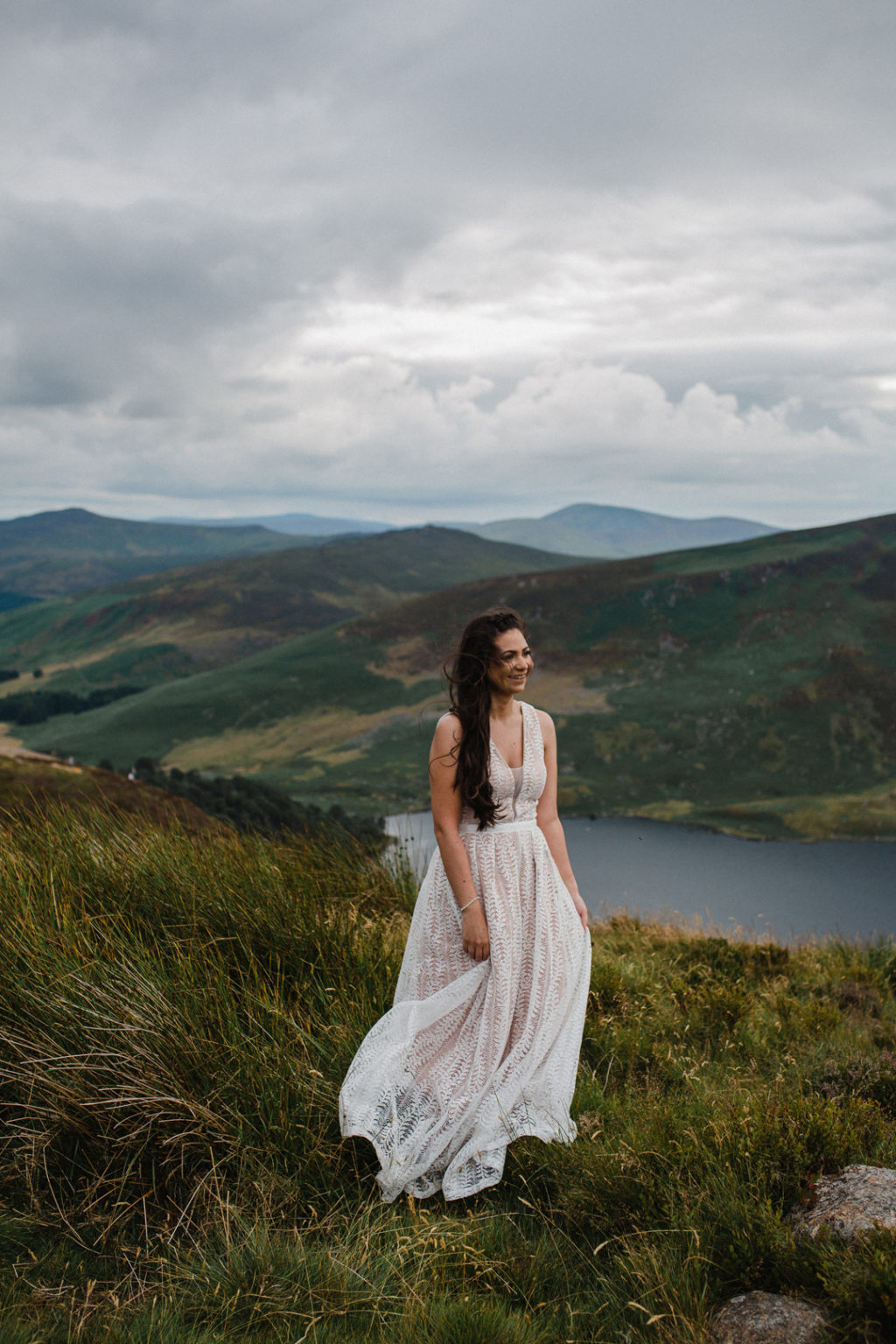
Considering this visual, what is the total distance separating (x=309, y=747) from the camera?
77250 millimetres

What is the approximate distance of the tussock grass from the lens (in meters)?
2.85

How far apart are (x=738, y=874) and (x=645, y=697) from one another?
28.4m

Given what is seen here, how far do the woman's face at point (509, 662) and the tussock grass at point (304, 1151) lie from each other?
2029mm

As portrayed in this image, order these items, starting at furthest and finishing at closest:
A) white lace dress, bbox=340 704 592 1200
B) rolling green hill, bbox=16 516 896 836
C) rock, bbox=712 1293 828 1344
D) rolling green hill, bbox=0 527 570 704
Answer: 1. rolling green hill, bbox=0 527 570 704
2. rolling green hill, bbox=16 516 896 836
3. white lace dress, bbox=340 704 592 1200
4. rock, bbox=712 1293 828 1344

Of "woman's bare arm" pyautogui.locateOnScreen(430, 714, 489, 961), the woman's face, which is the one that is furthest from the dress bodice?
the woman's face

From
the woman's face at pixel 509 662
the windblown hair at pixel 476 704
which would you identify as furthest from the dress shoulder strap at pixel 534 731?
the windblown hair at pixel 476 704

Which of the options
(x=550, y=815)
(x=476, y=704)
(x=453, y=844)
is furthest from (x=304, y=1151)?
(x=476, y=704)

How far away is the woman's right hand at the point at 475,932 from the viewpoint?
13.2ft

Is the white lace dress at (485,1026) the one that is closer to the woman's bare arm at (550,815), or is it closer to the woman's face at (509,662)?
the woman's bare arm at (550,815)

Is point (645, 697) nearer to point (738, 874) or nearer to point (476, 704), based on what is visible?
point (738, 874)

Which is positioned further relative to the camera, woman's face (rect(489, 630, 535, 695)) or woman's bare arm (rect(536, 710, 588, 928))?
woman's bare arm (rect(536, 710, 588, 928))

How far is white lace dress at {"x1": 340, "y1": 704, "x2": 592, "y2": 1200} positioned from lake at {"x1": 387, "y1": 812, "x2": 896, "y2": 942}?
29533 mm

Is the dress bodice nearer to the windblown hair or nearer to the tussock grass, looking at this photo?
the windblown hair

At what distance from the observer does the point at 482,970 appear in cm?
407
